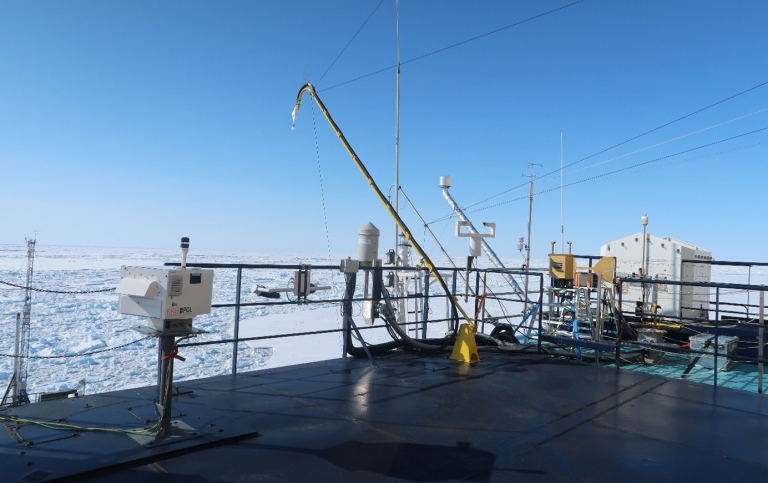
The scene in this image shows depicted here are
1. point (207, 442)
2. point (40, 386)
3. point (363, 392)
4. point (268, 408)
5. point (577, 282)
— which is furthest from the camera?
point (40, 386)

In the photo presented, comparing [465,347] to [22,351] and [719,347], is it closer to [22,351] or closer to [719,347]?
[719,347]

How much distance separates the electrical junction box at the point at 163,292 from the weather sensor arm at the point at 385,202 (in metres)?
3.49

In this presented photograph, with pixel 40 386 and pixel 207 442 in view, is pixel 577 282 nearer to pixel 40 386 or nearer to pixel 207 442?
pixel 207 442

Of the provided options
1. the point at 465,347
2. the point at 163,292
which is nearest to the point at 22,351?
the point at 465,347

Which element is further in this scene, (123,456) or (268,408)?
(268,408)

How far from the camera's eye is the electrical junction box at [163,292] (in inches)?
130

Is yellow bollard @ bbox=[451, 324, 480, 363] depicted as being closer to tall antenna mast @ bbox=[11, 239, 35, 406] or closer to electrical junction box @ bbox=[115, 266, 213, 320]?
electrical junction box @ bbox=[115, 266, 213, 320]

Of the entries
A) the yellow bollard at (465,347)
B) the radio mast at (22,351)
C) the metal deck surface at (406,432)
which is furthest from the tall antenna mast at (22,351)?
the yellow bollard at (465,347)

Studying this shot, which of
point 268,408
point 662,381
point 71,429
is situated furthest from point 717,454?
point 71,429

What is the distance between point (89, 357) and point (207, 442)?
14.7 meters

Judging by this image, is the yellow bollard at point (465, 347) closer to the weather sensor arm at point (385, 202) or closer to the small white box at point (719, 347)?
the weather sensor arm at point (385, 202)

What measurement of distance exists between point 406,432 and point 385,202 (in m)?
4.10

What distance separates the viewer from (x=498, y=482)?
9.32ft

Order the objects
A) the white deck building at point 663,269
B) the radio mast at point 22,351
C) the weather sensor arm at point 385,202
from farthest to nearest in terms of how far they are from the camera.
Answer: the white deck building at point 663,269, the radio mast at point 22,351, the weather sensor arm at point 385,202
